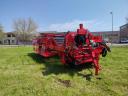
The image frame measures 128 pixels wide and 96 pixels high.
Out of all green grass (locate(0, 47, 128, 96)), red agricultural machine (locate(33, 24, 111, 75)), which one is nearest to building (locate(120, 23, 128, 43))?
red agricultural machine (locate(33, 24, 111, 75))

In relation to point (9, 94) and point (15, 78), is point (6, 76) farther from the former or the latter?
point (9, 94)

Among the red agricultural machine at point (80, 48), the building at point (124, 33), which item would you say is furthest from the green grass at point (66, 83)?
the building at point (124, 33)

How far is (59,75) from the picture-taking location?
7797 mm

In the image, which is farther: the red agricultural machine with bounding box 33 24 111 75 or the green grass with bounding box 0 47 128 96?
the red agricultural machine with bounding box 33 24 111 75

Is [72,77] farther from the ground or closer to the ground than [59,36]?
closer to the ground

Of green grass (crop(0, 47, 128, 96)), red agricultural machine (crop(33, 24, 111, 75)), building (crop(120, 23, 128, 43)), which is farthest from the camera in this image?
building (crop(120, 23, 128, 43))

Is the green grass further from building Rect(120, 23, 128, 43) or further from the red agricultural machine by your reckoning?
building Rect(120, 23, 128, 43)

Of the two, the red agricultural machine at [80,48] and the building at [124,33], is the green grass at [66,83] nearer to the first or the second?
the red agricultural machine at [80,48]

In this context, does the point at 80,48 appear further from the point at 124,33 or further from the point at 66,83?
the point at 124,33

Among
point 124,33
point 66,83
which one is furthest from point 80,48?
point 124,33

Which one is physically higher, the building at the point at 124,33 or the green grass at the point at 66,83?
the building at the point at 124,33

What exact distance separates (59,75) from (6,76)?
2.00 m

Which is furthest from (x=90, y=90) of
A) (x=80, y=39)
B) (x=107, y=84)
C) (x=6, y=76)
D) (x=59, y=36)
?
(x=59, y=36)

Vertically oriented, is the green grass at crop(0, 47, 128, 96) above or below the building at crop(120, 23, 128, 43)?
below
